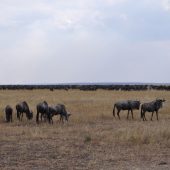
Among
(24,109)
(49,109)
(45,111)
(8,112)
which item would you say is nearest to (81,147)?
(49,109)

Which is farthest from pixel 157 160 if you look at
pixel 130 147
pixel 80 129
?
pixel 80 129

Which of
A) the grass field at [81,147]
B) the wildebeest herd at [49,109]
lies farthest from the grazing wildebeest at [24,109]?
the grass field at [81,147]

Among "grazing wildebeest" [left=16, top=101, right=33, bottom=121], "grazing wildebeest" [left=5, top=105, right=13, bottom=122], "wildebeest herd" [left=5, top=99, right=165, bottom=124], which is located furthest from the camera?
"grazing wildebeest" [left=16, top=101, right=33, bottom=121]

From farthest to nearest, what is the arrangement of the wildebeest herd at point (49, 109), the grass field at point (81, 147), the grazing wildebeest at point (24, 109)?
the grazing wildebeest at point (24, 109), the wildebeest herd at point (49, 109), the grass field at point (81, 147)

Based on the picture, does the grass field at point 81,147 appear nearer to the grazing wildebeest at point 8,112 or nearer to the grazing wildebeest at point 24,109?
the grazing wildebeest at point 8,112

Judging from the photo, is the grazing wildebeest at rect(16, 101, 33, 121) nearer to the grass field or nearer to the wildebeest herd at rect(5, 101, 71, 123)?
the wildebeest herd at rect(5, 101, 71, 123)

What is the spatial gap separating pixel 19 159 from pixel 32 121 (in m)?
13.7

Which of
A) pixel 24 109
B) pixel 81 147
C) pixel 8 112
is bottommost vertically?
pixel 81 147

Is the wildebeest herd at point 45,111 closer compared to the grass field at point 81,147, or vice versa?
the grass field at point 81,147

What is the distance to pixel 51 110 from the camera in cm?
2888

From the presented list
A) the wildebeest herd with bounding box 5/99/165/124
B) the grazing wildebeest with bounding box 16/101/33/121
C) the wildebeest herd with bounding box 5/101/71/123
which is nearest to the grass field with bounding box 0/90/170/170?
the wildebeest herd with bounding box 5/101/71/123

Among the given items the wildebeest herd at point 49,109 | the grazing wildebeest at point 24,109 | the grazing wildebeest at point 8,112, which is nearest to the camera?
the wildebeest herd at point 49,109

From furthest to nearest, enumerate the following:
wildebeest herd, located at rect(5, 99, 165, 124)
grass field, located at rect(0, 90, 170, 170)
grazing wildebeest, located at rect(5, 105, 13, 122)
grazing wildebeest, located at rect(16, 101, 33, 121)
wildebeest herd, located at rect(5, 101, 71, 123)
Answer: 1. grazing wildebeest, located at rect(16, 101, 33, 121)
2. grazing wildebeest, located at rect(5, 105, 13, 122)
3. wildebeest herd, located at rect(5, 99, 165, 124)
4. wildebeest herd, located at rect(5, 101, 71, 123)
5. grass field, located at rect(0, 90, 170, 170)

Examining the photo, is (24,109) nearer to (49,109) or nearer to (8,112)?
(8,112)
